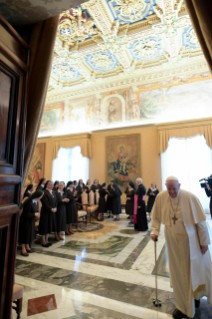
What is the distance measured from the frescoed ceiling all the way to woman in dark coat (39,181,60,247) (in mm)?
7218

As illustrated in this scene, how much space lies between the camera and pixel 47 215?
4.76 m

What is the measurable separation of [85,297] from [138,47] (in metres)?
10.5

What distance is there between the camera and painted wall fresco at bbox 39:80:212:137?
10.1m

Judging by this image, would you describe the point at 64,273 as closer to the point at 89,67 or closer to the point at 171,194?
the point at 171,194

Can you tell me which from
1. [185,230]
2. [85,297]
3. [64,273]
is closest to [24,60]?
[185,230]

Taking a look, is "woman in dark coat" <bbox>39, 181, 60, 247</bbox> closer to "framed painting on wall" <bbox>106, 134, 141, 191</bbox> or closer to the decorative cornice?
"framed painting on wall" <bbox>106, 134, 141, 191</bbox>

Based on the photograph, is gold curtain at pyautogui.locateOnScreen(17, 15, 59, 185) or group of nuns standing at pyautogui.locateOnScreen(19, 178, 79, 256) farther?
group of nuns standing at pyautogui.locateOnScreen(19, 178, 79, 256)

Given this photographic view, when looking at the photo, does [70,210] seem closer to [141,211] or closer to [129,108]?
[141,211]

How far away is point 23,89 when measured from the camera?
5.18ft

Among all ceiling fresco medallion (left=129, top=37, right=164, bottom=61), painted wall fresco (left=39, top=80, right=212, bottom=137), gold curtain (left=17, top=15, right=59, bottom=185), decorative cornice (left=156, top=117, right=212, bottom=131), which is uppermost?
ceiling fresco medallion (left=129, top=37, right=164, bottom=61)

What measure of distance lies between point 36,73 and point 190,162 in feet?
31.0

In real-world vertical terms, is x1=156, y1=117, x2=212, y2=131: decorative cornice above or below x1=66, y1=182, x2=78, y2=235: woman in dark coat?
above

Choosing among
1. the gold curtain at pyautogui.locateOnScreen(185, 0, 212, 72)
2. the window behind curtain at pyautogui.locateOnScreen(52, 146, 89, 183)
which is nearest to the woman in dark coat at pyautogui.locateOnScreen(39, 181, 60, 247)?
the gold curtain at pyautogui.locateOnScreen(185, 0, 212, 72)

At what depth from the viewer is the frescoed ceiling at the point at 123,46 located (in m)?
7.38
